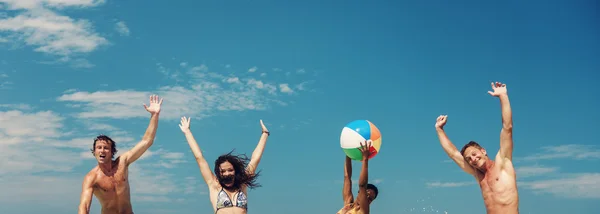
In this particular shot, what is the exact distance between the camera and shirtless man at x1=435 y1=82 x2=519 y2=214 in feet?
43.7

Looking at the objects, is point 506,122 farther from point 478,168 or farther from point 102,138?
point 102,138

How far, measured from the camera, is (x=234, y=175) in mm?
12180

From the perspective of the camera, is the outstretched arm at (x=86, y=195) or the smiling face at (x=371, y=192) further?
the outstretched arm at (x=86, y=195)

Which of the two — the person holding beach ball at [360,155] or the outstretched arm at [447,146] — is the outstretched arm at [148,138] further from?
the outstretched arm at [447,146]

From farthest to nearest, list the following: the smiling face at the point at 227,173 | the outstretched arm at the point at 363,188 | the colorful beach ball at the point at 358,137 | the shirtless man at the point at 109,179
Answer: the shirtless man at the point at 109,179 → the colorful beach ball at the point at 358,137 → the smiling face at the point at 227,173 → the outstretched arm at the point at 363,188

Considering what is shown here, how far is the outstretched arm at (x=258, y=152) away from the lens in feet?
41.8

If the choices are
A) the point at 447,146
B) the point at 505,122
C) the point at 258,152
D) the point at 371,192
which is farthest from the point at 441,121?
the point at 258,152

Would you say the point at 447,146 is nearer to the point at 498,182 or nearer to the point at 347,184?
the point at 498,182

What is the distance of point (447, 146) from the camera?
47.2ft

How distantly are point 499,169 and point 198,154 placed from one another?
21.3 feet

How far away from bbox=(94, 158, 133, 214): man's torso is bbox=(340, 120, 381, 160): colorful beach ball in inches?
204

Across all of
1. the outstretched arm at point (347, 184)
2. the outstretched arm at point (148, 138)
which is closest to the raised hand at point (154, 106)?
the outstretched arm at point (148, 138)

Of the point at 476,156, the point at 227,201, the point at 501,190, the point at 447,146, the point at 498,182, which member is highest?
the point at 447,146

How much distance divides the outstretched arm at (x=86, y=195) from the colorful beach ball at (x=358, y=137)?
18.7 feet
